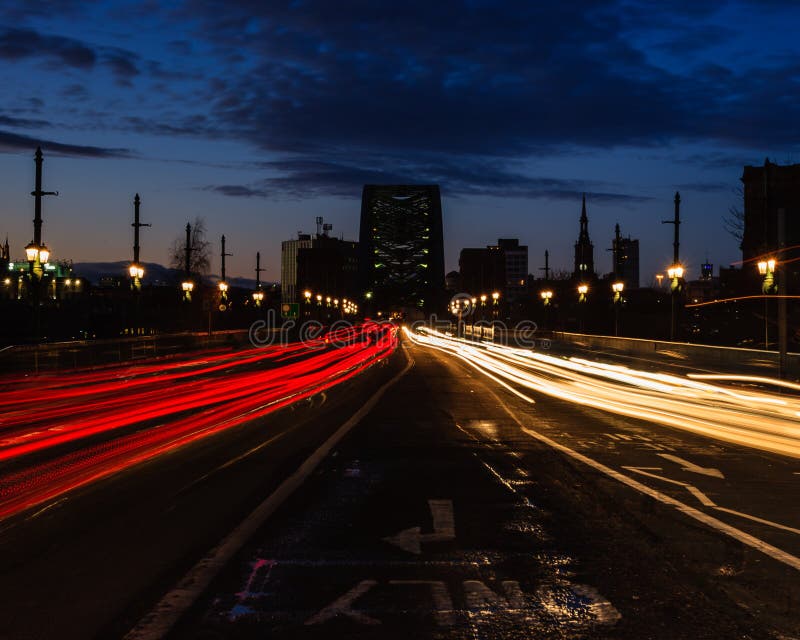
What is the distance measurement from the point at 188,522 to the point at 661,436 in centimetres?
964

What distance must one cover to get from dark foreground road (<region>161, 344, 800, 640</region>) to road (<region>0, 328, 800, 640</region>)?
0.02 metres

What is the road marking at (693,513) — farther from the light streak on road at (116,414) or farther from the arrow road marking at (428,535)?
the light streak on road at (116,414)

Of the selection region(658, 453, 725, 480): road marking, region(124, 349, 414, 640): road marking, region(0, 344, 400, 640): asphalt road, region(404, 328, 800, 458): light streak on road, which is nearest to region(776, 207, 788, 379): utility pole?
region(404, 328, 800, 458): light streak on road

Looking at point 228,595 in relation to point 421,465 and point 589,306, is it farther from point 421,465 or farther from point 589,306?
point 589,306

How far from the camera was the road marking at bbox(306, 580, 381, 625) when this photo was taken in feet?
17.6

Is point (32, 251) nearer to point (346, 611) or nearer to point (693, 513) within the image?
point (693, 513)

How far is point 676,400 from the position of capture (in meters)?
21.5

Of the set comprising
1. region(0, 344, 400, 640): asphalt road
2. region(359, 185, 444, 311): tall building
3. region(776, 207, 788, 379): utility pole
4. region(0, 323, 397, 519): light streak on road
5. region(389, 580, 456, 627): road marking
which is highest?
region(359, 185, 444, 311): tall building

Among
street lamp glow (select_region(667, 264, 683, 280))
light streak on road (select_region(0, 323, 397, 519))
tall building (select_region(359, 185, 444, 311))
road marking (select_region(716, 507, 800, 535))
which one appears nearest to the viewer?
road marking (select_region(716, 507, 800, 535))

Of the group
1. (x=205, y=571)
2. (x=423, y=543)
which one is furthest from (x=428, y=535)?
(x=205, y=571)

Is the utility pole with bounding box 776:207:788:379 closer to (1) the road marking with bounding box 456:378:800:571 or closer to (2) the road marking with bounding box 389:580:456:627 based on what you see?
(1) the road marking with bounding box 456:378:800:571

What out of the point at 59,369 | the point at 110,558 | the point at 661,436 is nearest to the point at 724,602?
the point at 110,558

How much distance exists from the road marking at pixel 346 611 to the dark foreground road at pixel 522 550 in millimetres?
16

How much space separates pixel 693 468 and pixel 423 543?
5741 millimetres
